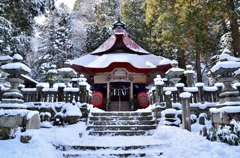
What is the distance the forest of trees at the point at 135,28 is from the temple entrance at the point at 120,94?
4.90 meters

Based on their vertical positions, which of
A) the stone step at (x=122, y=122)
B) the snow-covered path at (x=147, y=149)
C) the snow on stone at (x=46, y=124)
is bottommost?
the snow-covered path at (x=147, y=149)

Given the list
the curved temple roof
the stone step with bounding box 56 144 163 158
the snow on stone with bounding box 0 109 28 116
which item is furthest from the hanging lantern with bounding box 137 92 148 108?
the snow on stone with bounding box 0 109 28 116

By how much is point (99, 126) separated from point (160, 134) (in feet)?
8.62

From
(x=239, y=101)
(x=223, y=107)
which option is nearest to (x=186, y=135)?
(x=223, y=107)

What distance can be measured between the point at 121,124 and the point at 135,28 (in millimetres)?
16335

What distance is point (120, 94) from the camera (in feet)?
50.4

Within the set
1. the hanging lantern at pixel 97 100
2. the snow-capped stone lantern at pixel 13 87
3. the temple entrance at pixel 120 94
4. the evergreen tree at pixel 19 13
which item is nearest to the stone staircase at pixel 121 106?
the temple entrance at pixel 120 94

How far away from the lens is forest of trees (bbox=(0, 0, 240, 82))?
8.32 meters

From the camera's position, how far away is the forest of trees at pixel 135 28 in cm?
832

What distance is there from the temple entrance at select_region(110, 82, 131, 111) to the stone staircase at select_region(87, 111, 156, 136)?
481 cm

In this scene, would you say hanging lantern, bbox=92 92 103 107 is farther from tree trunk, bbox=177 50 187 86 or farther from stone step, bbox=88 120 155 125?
tree trunk, bbox=177 50 187 86

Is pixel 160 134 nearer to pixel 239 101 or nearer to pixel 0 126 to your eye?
pixel 239 101

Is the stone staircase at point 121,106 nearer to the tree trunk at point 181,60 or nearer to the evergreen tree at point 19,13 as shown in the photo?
the tree trunk at point 181,60

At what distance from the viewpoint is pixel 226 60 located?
267 inches
